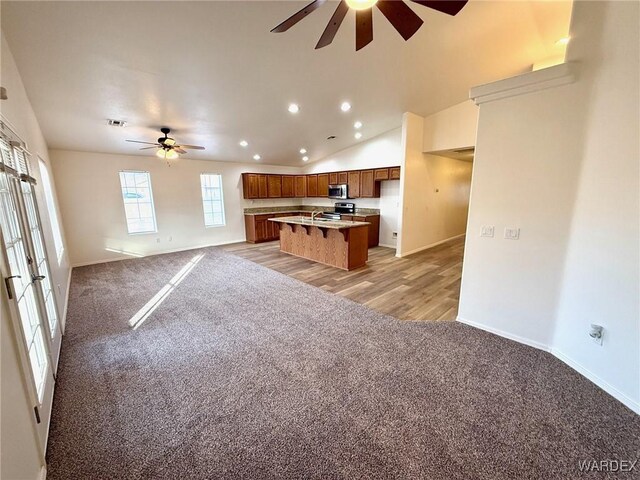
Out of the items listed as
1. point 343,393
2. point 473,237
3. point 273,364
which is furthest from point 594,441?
point 273,364

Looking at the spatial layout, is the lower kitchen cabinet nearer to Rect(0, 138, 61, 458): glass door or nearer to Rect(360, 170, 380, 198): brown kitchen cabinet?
Rect(360, 170, 380, 198): brown kitchen cabinet

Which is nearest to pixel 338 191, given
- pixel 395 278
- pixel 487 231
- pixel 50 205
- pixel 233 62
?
pixel 395 278

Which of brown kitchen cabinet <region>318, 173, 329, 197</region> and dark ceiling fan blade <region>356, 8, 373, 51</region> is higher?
dark ceiling fan blade <region>356, 8, 373, 51</region>

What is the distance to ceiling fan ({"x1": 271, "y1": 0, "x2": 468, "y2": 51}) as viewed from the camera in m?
1.64

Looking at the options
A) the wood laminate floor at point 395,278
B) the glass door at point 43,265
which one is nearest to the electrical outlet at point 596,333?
the wood laminate floor at point 395,278

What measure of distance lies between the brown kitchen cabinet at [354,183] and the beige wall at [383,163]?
28cm

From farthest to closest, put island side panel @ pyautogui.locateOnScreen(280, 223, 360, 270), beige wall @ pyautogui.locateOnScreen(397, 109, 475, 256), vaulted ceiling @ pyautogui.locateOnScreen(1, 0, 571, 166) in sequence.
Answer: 1. beige wall @ pyautogui.locateOnScreen(397, 109, 475, 256)
2. island side panel @ pyautogui.locateOnScreen(280, 223, 360, 270)
3. vaulted ceiling @ pyautogui.locateOnScreen(1, 0, 571, 166)

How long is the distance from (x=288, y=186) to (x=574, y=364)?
796cm

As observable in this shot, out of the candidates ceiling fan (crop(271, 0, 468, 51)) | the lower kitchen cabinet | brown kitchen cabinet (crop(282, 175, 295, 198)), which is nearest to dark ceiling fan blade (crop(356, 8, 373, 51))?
ceiling fan (crop(271, 0, 468, 51))

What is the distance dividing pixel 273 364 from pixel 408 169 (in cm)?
496

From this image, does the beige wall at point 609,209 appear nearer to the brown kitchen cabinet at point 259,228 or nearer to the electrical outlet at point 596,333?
the electrical outlet at point 596,333

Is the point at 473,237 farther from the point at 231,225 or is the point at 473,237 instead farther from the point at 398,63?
the point at 231,225

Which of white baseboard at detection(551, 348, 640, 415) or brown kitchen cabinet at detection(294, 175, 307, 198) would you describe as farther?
brown kitchen cabinet at detection(294, 175, 307, 198)

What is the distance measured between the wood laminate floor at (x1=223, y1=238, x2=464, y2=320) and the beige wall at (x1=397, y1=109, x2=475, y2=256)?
490 mm
